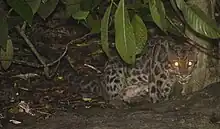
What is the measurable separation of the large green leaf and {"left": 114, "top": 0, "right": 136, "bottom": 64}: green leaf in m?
0.21

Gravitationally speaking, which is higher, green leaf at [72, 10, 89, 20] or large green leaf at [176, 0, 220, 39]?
green leaf at [72, 10, 89, 20]

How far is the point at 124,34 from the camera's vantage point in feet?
6.48

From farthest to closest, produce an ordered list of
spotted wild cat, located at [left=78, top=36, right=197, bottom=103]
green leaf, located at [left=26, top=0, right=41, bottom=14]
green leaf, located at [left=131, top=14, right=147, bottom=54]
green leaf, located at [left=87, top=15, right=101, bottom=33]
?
1. spotted wild cat, located at [left=78, top=36, right=197, bottom=103]
2. green leaf, located at [left=87, top=15, right=101, bottom=33]
3. green leaf, located at [left=26, top=0, right=41, bottom=14]
4. green leaf, located at [left=131, top=14, right=147, bottom=54]

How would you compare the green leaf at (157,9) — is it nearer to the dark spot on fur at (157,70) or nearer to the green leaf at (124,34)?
the green leaf at (124,34)

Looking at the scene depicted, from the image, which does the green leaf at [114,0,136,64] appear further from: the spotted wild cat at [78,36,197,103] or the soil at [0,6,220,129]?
the spotted wild cat at [78,36,197,103]

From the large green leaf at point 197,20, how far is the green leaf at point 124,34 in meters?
0.21

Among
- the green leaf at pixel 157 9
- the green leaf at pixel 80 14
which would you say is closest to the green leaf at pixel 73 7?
the green leaf at pixel 80 14

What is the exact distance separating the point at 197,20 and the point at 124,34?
1.00 feet

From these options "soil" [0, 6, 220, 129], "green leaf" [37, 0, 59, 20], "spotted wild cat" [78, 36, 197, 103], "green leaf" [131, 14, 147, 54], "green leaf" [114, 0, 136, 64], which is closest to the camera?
"green leaf" [114, 0, 136, 64]

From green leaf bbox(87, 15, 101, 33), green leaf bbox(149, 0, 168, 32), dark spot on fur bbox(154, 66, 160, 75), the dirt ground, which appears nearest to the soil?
the dirt ground

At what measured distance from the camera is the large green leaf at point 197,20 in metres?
2.05

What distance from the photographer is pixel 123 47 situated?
6.55ft

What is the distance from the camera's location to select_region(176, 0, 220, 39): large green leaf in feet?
6.73

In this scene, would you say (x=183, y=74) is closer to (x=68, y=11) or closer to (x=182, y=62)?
(x=182, y=62)
